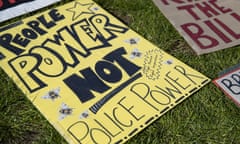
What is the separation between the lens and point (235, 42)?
1724mm

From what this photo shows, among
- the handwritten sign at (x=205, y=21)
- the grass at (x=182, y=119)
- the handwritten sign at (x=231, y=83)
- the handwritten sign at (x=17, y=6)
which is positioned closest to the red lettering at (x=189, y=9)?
the handwritten sign at (x=205, y=21)

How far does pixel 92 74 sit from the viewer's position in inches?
60.6

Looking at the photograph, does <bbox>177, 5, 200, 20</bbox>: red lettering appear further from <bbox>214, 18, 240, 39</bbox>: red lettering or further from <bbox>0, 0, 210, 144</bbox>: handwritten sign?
<bbox>0, 0, 210, 144</bbox>: handwritten sign

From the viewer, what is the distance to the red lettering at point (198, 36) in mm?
1699

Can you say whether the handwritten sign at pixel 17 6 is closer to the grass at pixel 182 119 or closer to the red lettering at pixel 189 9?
the grass at pixel 182 119

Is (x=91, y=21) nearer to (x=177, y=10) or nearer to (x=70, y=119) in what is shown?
(x=177, y=10)

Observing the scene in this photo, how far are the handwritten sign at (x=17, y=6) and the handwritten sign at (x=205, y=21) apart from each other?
1.91ft

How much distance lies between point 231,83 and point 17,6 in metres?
1.06

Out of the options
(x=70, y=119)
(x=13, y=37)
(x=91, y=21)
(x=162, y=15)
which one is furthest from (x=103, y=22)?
(x=70, y=119)

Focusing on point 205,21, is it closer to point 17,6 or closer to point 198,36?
point 198,36

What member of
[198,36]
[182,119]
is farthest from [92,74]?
[198,36]

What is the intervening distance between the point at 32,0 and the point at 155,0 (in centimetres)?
62

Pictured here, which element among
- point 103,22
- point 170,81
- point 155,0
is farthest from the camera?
point 155,0

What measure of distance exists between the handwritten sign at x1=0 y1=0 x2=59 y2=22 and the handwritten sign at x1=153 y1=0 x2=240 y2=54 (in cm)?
58
